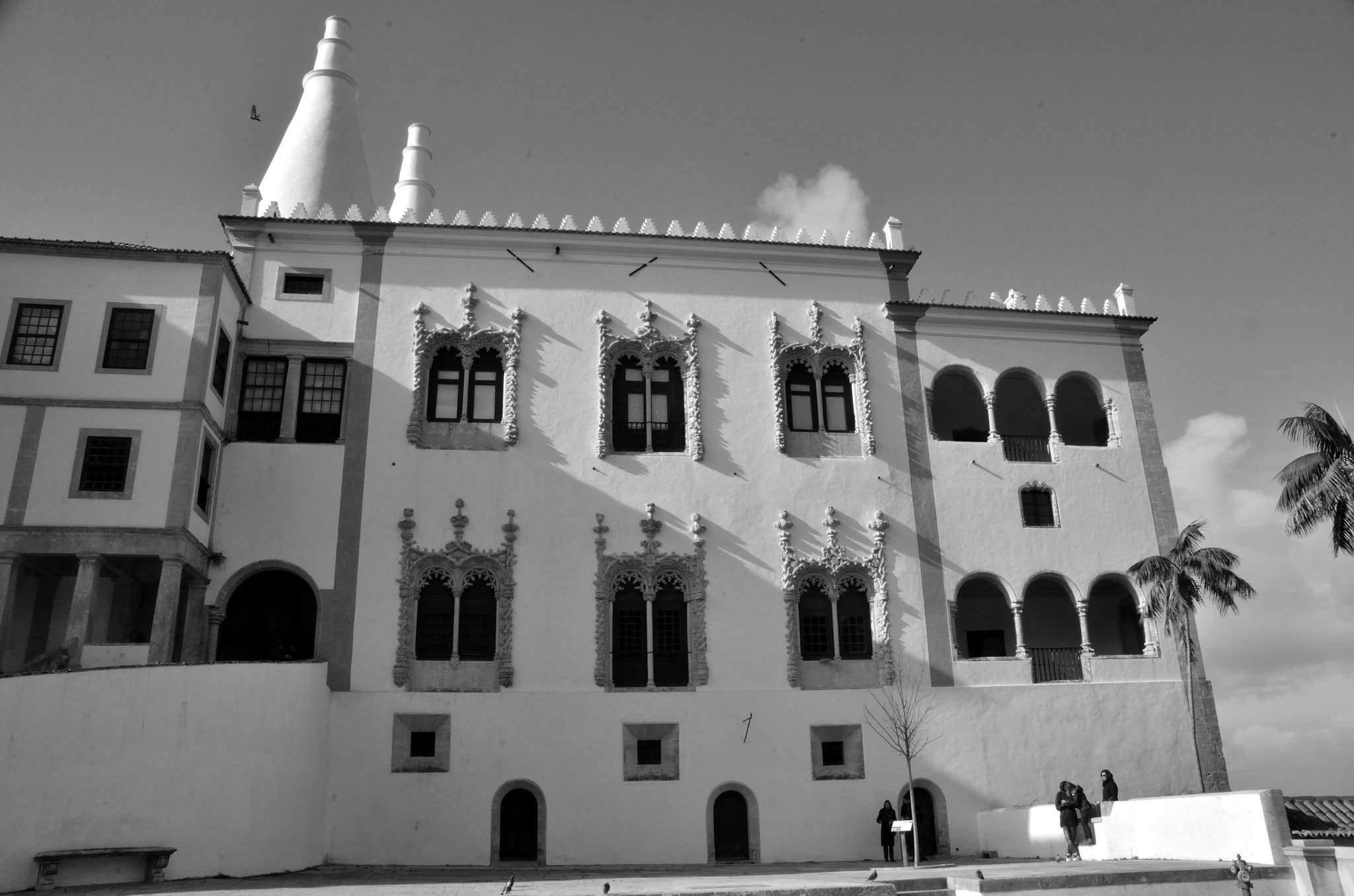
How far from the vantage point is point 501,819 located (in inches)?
1001

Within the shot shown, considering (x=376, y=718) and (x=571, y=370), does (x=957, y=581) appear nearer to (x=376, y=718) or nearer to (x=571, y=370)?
(x=571, y=370)

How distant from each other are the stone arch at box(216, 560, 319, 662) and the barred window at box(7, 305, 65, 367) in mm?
6524

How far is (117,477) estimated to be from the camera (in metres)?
24.1

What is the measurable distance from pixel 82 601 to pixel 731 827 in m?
14.4

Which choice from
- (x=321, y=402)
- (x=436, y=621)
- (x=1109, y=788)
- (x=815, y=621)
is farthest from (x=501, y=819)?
(x=1109, y=788)

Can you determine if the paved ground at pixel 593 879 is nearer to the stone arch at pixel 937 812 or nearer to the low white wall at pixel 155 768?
the low white wall at pixel 155 768

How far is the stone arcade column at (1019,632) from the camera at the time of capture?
1123 inches

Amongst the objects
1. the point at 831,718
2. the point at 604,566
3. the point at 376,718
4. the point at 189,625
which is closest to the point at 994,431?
the point at 831,718

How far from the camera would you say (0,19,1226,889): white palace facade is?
24641 mm

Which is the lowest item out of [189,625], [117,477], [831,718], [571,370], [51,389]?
[831,718]

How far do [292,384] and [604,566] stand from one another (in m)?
8.74

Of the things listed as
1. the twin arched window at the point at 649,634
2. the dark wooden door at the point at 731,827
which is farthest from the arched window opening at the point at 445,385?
the dark wooden door at the point at 731,827

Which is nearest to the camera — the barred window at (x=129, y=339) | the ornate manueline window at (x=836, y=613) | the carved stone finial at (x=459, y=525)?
the barred window at (x=129, y=339)

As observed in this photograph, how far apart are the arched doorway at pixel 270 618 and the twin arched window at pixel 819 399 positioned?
12715mm
